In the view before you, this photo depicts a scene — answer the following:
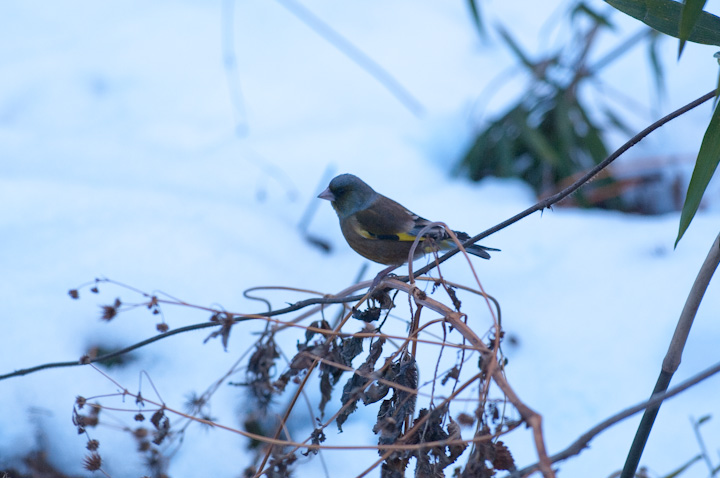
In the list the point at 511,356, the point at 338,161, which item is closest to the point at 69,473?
the point at 511,356

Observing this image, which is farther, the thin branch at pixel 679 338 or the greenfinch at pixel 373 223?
the greenfinch at pixel 373 223

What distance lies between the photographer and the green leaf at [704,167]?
1524 millimetres

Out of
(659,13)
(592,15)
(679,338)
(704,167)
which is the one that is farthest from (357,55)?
(679,338)

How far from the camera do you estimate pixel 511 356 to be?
288 centimetres

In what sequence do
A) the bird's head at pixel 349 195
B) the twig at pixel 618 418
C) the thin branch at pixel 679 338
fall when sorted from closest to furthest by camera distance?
the twig at pixel 618 418 < the thin branch at pixel 679 338 < the bird's head at pixel 349 195

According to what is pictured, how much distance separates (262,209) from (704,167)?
2.48m

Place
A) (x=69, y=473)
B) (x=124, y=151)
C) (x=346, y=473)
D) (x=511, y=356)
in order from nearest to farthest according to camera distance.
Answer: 1. (x=69, y=473)
2. (x=346, y=473)
3. (x=511, y=356)
4. (x=124, y=151)

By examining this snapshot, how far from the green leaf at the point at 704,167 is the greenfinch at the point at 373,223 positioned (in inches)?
35.4

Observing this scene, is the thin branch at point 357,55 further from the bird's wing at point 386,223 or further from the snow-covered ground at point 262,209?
the bird's wing at point 386,223

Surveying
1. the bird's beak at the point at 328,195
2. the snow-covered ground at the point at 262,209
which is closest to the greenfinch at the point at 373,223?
the bird's beak at the point at 328,195

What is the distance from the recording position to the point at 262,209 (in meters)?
3.64

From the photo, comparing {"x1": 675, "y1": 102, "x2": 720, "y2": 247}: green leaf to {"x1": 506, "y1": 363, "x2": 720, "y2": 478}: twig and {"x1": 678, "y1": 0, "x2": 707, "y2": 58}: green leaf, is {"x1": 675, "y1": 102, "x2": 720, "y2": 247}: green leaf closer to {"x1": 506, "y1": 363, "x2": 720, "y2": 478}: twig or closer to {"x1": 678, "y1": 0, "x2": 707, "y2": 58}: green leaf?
{"x1": 678, "y1": 0, "x2": 707, "y2": 58}: green leaf

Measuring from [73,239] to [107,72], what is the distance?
5.62 feet

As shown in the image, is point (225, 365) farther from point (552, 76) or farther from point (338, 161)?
point (552, 76)
